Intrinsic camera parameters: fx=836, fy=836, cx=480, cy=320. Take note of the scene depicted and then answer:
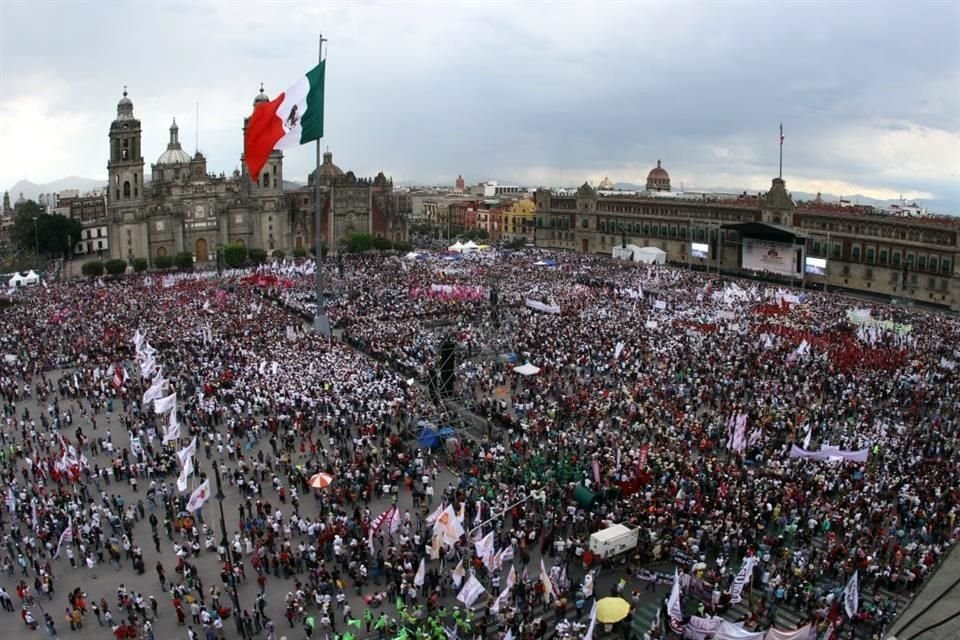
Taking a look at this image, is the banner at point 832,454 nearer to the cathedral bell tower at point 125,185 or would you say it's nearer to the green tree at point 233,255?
the green tree at point 233,255

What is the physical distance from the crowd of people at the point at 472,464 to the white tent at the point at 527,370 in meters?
0.14

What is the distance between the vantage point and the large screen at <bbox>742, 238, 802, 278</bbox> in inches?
2648

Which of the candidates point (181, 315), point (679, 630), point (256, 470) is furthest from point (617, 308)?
point (679, 630)

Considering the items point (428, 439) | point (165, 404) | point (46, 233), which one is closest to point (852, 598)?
point (428, 439)

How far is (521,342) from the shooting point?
41062mm

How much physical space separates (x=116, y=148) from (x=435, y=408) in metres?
65.1

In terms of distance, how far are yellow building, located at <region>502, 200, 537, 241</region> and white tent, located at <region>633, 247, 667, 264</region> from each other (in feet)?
128

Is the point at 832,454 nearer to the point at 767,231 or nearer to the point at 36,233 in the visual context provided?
the point at 767,231

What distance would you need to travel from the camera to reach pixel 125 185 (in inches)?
3209

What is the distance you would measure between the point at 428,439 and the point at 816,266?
49113 mm

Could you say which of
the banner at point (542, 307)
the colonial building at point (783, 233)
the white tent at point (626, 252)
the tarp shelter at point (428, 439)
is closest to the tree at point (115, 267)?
the banner at point (542, 307)

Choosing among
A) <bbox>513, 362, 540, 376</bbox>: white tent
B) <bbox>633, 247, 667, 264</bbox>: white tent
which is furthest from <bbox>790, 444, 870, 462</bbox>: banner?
<bbox>633, 247, 667, 264</bbox>: white tent

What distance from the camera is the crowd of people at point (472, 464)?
19.2m

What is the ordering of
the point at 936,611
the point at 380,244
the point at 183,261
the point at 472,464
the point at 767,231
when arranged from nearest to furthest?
the point at 936,611 < the point at 472,464 < the point at 767,231 < the point at 183,261 < the point at 380,244
